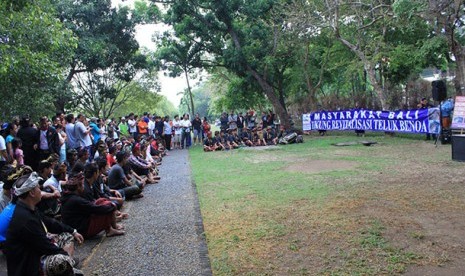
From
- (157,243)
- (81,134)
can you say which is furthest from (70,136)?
(157,243)

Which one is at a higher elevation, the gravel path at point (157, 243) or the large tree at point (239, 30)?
the large tree at point (239, 30)

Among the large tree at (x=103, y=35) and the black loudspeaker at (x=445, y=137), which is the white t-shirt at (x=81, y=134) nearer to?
the large tree at (x=103, y=35)

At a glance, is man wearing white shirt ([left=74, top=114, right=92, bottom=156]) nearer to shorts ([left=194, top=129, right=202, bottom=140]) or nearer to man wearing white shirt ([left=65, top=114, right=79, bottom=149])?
man wearing white shirt ([left=65, top=114, right=79, bottom=149])

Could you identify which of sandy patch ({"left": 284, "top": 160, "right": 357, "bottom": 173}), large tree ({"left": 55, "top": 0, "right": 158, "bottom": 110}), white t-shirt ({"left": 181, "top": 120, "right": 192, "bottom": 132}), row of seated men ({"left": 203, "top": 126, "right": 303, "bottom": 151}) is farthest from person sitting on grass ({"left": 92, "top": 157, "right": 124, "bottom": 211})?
large tree ({"left": 55, "top": 0, "right": 158, "bottom": 110})

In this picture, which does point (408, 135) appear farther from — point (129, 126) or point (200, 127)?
point (129, 126)

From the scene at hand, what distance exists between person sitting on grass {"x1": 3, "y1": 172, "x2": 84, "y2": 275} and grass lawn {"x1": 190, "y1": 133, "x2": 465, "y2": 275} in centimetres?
168

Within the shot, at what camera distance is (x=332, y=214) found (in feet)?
19.9

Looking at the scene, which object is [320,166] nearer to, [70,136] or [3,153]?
[70,136]

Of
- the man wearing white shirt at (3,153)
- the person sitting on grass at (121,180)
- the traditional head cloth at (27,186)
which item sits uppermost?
the man wearing white shirt at (3,153)

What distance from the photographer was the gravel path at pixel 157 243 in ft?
14.8

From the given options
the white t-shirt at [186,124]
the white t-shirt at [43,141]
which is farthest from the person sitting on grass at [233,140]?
the white t-shirt at [43,141]

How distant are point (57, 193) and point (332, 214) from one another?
4.05 meters

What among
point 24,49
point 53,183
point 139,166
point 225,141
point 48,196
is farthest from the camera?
point 225,141

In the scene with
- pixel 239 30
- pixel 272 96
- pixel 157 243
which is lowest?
pixel 157 243
